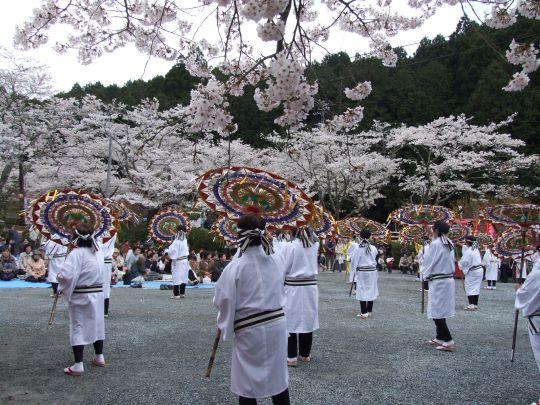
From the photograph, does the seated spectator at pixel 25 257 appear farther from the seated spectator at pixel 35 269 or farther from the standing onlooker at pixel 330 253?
the standing onlooker at pixel 330 253

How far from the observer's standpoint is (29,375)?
567 centimetres

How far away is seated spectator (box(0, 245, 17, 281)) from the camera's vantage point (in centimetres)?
1559

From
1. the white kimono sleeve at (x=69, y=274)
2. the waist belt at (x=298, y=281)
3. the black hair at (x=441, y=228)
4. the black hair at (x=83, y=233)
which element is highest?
the black hair at (x=441, y=228)

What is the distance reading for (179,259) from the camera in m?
13.0

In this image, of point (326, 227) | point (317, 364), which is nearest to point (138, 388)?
point (317, 364)

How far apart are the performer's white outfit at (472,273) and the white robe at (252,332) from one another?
954cm

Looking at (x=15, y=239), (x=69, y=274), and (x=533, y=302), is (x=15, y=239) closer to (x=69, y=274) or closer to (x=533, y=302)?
(x=69, y=274)

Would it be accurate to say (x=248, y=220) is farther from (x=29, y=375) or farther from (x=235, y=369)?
(x=29, y=375)

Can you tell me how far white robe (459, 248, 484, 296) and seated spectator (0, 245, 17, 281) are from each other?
13121mm

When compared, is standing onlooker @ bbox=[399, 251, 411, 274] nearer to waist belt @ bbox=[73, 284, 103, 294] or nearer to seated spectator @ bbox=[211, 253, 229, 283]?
seated spectator @ bbox=[211, 253, 229, 283]

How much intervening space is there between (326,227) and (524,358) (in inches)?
143

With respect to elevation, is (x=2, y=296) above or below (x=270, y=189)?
below

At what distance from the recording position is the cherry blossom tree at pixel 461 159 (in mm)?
26953

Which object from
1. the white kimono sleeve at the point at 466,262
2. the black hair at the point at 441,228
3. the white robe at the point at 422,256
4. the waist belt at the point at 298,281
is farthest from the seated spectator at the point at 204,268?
the waist belt at the point at 298,281
